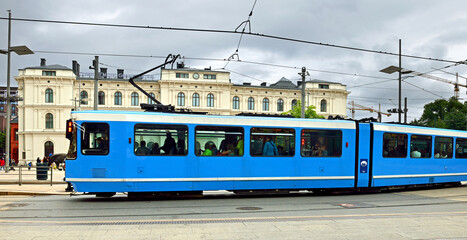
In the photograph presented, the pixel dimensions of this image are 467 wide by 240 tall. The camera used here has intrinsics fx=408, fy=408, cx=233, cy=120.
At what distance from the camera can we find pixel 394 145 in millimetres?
15297

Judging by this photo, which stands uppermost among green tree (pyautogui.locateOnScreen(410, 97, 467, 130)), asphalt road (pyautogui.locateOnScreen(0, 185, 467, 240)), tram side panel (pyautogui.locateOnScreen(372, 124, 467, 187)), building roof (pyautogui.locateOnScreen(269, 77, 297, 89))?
building roof (pyautogui.locateOnScreen(269, 77, 297, 89))

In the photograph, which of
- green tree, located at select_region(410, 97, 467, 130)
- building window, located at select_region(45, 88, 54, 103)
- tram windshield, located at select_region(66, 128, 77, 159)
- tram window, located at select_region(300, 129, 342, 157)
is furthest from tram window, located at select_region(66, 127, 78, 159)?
green tree, located at select_region(410, 97, 467, 130)

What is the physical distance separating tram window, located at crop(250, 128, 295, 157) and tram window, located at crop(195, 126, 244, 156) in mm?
473

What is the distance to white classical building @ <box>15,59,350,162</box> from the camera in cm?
6500

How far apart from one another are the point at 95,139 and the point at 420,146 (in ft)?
39.8

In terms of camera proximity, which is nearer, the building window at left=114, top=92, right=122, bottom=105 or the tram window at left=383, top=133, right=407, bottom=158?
the tram window at left=383, top=133, right=407, bottom=158

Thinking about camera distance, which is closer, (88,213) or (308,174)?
(88,213)

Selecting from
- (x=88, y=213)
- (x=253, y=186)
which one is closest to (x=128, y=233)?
(x=88, y=213)

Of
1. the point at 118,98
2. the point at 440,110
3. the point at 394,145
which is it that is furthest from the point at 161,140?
the point at 440,110

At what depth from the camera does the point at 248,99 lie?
7194cm

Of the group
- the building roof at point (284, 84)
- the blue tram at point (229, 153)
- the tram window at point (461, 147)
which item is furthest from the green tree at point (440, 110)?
the blue tram at point (229, 153)

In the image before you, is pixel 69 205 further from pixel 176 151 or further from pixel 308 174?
pixel 308 174

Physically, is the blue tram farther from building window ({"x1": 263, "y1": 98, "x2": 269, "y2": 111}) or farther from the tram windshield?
building window ({"x1": 263, "y1": 98, "x2": 269, "y2": 111})

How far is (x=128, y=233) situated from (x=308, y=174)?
7688 mm
